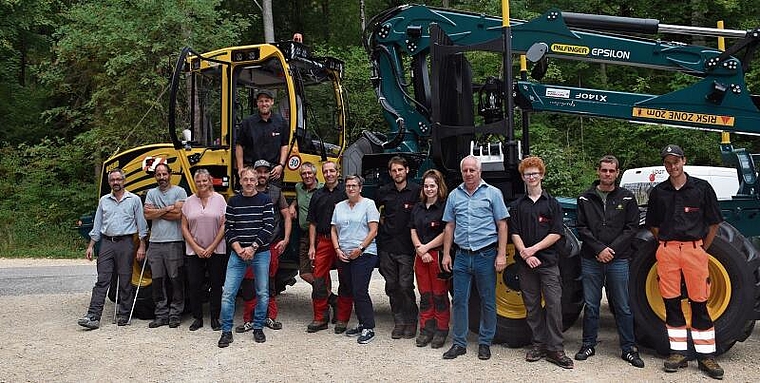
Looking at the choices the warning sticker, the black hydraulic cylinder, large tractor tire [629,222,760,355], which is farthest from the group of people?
the black hydraulic cylinder

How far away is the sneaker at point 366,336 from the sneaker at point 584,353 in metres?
1.92

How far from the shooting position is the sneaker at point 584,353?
18.7 ft

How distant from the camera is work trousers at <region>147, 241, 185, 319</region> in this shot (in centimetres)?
720

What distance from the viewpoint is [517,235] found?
573cm

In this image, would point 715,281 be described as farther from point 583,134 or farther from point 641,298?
point 583,134

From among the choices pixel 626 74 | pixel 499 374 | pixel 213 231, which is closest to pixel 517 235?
pixel 499 374

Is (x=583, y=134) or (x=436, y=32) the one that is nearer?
(x=436, y=32)

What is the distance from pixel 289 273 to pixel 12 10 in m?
16.5

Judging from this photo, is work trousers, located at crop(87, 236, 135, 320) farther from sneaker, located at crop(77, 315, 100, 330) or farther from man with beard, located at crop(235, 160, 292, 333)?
man with beard, located at crop(235, 160, 292, 333)

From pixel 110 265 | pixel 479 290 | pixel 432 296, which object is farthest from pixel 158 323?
pixel 479 290

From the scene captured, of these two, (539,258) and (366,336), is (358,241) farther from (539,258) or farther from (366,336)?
(539,258)

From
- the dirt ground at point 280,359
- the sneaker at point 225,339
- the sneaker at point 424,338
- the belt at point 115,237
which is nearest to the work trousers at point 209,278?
the dirt ground at point 280,359

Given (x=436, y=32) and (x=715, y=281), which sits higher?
(x=436, y=32)

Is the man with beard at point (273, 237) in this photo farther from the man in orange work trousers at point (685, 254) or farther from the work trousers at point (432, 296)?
the man in orange work trousers at point (685, 254)
